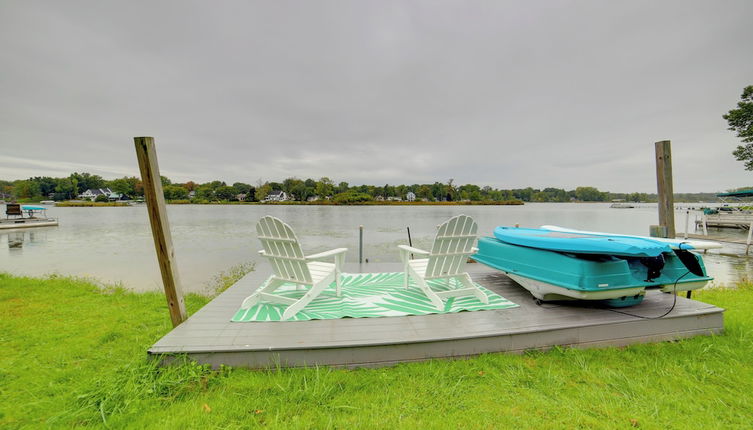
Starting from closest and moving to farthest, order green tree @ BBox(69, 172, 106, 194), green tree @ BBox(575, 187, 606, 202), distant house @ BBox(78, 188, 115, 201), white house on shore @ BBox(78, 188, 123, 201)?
green tree @ BBox(575, 187, 606, 202) < green tree @ BBox(69, 172, 106, 194) < distant house @ BBox(78, 188, 115, 201) < white house on shore @ BBox(78, 188, 123, 201)

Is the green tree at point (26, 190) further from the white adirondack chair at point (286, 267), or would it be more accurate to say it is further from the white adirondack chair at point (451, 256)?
the white adirondack chair at point (451, 256)

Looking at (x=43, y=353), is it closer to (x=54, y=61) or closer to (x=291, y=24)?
(x=54, y=61)

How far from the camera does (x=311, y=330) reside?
2.55 metres

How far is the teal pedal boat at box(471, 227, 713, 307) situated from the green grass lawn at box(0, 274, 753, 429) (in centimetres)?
51

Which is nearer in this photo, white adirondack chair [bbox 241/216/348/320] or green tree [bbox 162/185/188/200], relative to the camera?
white adirondack chair [bbox 241/216/348/320]

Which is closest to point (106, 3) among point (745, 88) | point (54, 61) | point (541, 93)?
point (54, 61)

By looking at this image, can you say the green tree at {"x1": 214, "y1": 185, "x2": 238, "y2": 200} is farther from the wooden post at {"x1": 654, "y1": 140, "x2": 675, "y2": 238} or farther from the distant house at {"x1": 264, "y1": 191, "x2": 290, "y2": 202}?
the wooden post at {"x1": 654, "y1": 140, "x2": 675, "y2": 238}

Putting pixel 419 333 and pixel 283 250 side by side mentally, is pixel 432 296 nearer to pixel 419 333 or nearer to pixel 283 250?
pixel 419 333

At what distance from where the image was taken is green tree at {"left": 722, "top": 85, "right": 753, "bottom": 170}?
60.8 ft

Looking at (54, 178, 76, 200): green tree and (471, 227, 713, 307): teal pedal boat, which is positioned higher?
(54, 178, 76, 200): green tree

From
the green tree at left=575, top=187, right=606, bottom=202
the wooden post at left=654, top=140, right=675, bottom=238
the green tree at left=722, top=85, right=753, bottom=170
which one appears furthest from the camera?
the green tree at left=575, top=187, right=606, bottom=202

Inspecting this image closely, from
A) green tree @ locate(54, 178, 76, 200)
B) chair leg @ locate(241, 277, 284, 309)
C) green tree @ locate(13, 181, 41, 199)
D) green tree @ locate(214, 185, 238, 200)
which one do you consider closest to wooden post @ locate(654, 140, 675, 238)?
chair leg @ locate(241, 277, 284, 309)

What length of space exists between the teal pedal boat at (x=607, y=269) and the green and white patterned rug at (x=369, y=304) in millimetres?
533

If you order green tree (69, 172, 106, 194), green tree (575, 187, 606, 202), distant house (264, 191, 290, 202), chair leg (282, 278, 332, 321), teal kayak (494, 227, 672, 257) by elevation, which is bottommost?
green tree (575, 187, 606, 202)
